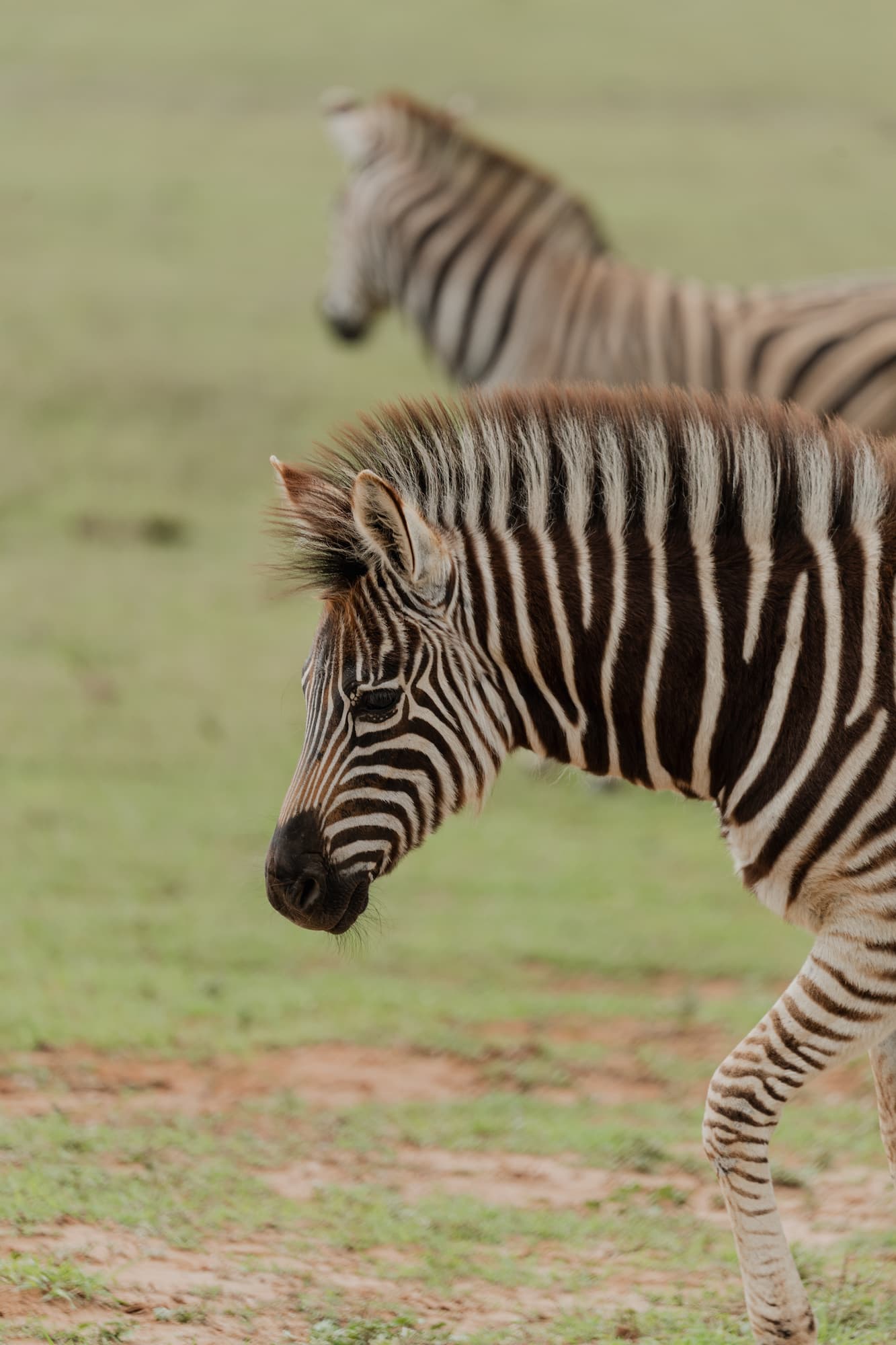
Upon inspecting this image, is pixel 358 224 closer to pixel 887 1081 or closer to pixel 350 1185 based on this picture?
pixel 350 1185

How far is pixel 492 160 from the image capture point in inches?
522

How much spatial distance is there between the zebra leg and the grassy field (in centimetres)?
62

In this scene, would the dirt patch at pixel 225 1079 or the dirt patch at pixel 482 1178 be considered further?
the dirt patch at pixel 225 1079

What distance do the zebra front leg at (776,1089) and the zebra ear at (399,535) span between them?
147cm

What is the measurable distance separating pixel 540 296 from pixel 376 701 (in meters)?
8.62

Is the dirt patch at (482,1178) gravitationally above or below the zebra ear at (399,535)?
below

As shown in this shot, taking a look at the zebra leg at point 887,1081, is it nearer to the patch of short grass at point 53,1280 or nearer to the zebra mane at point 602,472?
the zebra mane at point 602,472

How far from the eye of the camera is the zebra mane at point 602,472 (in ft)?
15.3

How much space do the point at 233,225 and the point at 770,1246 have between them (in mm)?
20744

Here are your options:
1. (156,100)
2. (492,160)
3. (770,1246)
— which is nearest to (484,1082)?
(770,1246)

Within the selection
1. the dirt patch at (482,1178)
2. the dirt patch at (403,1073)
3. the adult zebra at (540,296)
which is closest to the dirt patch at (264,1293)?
the dirt patch at (482,1178)

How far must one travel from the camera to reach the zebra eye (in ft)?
15.0

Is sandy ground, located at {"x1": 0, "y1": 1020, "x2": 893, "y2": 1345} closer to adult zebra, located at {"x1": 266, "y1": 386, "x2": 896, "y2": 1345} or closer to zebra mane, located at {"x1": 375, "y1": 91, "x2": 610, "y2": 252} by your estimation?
adult zebra, located at {"x1": 266, "y1": 386, "x2": 896, "y2": 1345}

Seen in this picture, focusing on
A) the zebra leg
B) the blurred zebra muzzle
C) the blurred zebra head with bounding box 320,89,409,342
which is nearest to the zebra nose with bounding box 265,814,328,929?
the zebra leg
